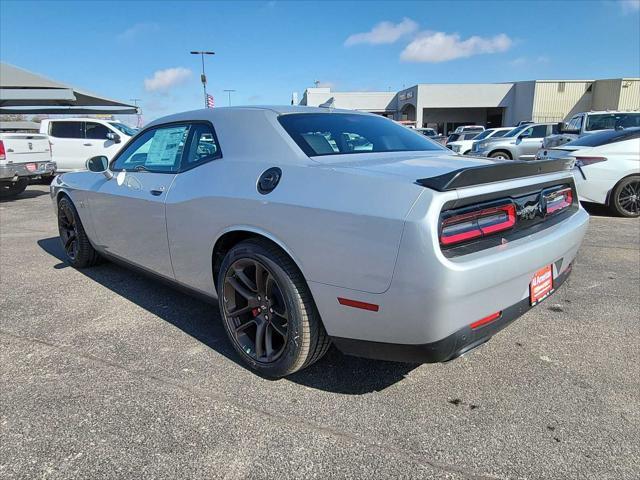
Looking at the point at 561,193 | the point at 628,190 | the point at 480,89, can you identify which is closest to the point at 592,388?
the point at 561,193

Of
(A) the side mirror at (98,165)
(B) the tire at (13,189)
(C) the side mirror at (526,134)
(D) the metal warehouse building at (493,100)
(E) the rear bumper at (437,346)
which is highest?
(D) the metal warehouse building at (493,100)

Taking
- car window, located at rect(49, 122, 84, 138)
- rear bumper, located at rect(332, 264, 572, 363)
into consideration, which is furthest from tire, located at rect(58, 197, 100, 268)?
car window, located at rect(49, 122, 84, 138)

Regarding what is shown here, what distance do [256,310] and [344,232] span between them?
92 cm

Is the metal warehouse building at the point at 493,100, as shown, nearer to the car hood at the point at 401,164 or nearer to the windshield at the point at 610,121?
the windshield at the point at 610,121

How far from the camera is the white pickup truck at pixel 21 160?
992 cm

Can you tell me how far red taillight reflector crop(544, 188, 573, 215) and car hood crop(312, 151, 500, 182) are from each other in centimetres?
49

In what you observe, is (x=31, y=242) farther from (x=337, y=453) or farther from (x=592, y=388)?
(x=592, y=388)

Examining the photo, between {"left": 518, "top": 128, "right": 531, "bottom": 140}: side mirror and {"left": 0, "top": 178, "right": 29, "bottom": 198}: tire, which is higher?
{"left": 518, "top": 128, "right": 531, "bottom": 140}: side mirror

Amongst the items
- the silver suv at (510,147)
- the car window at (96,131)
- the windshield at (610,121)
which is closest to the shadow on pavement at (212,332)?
the car window at (96,131)

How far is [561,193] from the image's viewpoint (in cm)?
288

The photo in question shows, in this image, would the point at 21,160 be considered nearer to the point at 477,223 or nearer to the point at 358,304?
the point at 358,304

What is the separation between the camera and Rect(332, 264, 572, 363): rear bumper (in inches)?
81.1

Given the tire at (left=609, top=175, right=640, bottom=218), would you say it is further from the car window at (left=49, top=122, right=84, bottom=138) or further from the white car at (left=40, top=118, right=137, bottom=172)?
the car window at (left=49, top=122, right=84, bottom=138)

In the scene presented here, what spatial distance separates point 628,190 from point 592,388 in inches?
246
